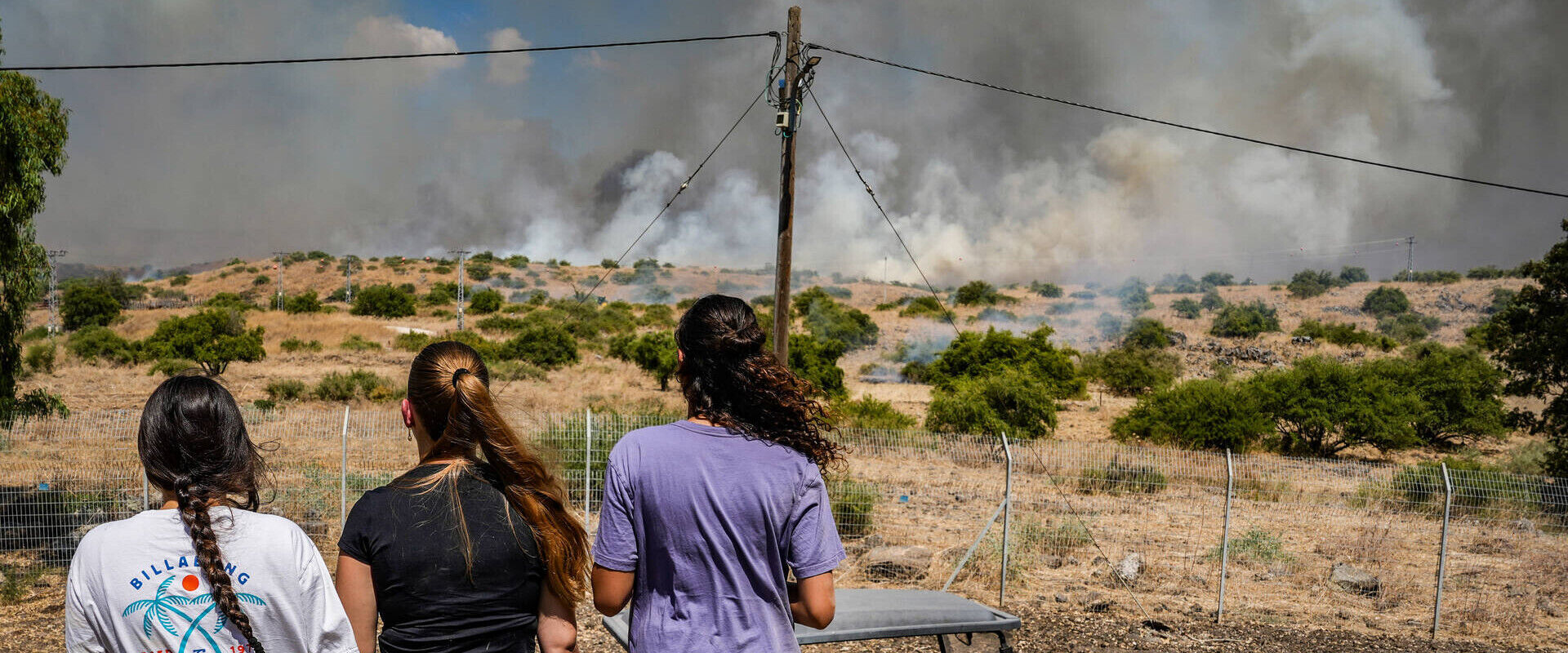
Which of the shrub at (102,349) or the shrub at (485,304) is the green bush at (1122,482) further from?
the shrub at (485,304)

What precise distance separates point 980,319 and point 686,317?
55591mm

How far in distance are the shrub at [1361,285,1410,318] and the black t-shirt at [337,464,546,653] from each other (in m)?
65.0

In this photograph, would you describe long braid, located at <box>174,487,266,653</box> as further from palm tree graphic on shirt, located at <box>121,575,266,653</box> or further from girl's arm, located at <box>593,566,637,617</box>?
girl's arm, located at <box>593,566,637,617</box>

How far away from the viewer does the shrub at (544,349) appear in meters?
31.2

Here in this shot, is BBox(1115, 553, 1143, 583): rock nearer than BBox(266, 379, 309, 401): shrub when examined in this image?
Yes

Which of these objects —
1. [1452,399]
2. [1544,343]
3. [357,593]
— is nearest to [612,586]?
[357,593]

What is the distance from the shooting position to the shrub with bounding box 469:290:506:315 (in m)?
52.3

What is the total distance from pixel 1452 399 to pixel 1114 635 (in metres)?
17.7

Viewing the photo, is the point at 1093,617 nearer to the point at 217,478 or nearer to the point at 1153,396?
the point at 217,478

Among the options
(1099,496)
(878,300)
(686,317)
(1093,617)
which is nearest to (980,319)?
(878,300)

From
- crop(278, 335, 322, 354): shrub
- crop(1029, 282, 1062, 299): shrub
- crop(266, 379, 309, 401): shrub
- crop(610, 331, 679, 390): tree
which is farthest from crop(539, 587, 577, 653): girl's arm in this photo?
crop(1029, 282, 1062, 299): shrub

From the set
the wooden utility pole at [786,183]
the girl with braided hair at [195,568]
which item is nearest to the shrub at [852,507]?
the wooden utility pole at [786,183]

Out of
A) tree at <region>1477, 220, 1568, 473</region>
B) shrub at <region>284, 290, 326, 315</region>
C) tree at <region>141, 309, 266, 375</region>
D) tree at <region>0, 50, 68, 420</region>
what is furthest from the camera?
shrub at <region>284, 290, 326, 315</region>

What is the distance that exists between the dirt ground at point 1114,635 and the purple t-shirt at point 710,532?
15.5 ft
